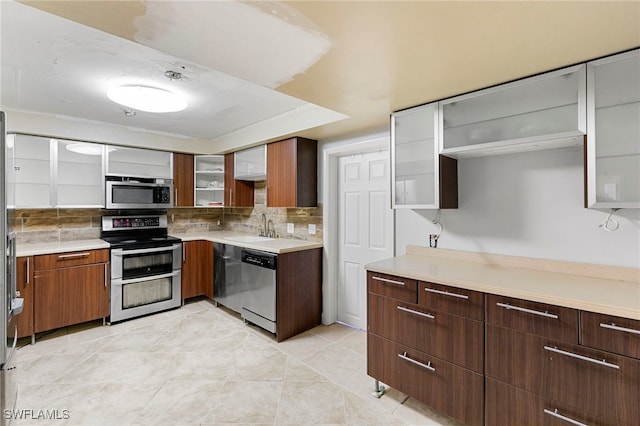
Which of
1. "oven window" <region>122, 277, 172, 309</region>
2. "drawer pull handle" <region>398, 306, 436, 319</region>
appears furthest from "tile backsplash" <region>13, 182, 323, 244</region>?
"drawer pull handle" <region>398, 306, 436, 319</region>

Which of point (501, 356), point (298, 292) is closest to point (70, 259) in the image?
point (298, 292)

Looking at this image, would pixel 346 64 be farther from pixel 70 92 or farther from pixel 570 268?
pixel 70 92

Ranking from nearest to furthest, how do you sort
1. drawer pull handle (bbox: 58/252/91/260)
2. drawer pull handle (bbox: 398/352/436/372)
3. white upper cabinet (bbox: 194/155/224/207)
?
1. drawer pull handle (bbox: 398/352/436/372)
2. drawer pull handle (bbox: 58/252/91/260)
3. white upper cabinet (bbox: 194/155/224/207)

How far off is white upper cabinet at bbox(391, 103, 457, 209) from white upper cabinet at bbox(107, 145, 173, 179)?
3270 mm

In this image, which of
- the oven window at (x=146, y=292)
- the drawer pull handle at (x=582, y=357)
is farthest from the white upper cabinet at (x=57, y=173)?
the drawer pull handle at (x=582, y=357)

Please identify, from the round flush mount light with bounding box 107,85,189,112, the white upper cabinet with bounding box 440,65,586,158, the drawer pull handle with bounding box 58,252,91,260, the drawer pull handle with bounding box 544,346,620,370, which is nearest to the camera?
the drawer pull handle with bounding box 544,346,620,370

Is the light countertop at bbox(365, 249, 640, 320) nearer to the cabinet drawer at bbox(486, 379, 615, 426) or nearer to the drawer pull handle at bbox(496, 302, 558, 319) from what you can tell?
the drawer pull handle at bbox(496, 302, 558, 319)

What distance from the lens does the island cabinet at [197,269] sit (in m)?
3.91

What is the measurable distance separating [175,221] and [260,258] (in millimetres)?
2197

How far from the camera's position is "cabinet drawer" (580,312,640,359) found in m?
1.20

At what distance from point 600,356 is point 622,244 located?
80 centimetres

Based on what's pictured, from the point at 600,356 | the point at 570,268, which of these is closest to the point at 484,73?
the point at 570,268

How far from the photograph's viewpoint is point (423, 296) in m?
1.82

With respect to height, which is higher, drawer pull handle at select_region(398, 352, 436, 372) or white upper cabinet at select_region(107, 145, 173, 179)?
white upper cabinet at select_region(107, 145, 173, 179)
